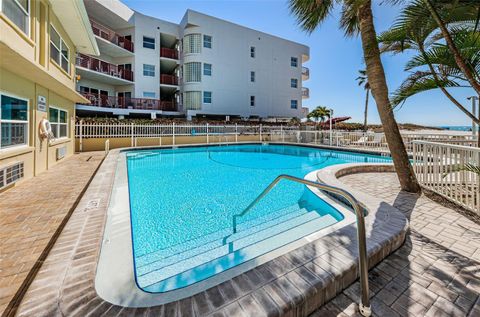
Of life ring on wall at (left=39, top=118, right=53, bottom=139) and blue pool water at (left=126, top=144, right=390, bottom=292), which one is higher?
life ring on wall at (left=39, top=118, right=53, bottom=139)

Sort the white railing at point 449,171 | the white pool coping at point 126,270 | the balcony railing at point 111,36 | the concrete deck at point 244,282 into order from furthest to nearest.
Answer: the balcony railing at point 111,36
the white railing at point 449,171
the white pool coping at point 126,270
the concrete deck at point 244,282

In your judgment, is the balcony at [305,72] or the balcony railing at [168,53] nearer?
the balcony railing at [168,53]

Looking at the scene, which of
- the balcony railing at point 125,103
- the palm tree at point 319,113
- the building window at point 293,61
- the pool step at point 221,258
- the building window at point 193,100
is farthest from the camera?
the palm tree at point 319,113

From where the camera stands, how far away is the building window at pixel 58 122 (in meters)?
8.30

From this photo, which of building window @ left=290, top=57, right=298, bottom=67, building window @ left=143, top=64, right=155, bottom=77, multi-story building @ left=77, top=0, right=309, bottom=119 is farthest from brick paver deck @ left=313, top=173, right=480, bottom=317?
building window @ left=290, top=57, right=298, bottom=67

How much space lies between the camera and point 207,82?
22844 mm

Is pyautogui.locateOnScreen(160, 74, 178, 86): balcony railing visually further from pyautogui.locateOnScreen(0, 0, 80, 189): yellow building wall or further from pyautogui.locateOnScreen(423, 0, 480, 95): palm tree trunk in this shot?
pyautogui.locateOnScreen(423, 0, 480, 95): palm tree trunk

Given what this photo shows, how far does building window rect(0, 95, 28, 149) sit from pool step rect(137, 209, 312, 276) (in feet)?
15.6

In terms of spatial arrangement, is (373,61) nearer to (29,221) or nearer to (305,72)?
(29,221)

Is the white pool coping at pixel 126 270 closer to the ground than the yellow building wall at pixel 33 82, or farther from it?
closer to the ground

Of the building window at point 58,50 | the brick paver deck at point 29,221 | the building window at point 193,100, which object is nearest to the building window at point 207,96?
the building window at point 193,100

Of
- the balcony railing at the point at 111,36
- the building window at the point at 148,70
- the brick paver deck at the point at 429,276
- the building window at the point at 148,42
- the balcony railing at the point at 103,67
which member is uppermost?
the building window at the point at 148,42

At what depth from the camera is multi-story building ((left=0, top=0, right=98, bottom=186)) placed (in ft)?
15.5

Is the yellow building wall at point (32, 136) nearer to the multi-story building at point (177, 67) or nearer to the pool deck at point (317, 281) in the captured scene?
the pool deck at point (317, 281)
